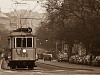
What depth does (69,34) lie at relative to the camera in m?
63.8

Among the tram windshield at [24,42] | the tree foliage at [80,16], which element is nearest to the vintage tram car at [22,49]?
the tram windshield at [24,42]

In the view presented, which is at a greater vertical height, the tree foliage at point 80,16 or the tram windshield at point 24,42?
the tree foliage at point 80,16

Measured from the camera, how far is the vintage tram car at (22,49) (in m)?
37.6

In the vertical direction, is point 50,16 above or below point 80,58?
above

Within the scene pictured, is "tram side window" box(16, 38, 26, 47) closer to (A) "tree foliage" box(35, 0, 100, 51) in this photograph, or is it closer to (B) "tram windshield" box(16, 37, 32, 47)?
(B) "tram windshield" box(16, 37, 32, 47)

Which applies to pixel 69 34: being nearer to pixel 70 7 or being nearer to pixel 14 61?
pixel 70 7

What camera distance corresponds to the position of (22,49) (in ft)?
123

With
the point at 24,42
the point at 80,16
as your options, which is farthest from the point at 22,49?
the point at 80,16

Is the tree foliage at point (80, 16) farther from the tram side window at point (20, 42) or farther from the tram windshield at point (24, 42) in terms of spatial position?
the tram side window at point (20, 42)

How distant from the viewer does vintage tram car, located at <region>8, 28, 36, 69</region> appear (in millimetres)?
37594

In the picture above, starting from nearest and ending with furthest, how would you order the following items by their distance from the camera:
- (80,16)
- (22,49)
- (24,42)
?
(22,49)
(24,42)
(80,16)

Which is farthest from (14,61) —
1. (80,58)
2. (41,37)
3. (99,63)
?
(41,37)

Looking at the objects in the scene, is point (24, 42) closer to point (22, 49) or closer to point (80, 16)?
point (22, 49)

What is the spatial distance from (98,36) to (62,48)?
56.7 metres
